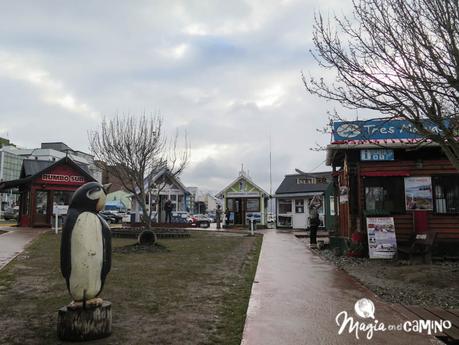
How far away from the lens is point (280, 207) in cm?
3353

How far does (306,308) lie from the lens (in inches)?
265

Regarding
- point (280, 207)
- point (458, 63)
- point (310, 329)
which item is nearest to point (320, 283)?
point (310, 329)

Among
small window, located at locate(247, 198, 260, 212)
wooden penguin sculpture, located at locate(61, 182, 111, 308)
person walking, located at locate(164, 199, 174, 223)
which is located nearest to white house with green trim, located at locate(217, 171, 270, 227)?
small window, located at locate(247, 198, 260, 212)

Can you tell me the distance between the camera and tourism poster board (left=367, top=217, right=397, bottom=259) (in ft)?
40.9

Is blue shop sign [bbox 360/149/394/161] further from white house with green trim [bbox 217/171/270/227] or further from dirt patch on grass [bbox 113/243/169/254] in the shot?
white house with green trim [bbox 217/171/270/227]

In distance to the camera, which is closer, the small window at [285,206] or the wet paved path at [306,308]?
the wet paved path at [306,308]

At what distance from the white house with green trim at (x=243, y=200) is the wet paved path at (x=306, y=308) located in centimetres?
2276

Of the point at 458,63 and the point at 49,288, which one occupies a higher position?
the point at 458,63

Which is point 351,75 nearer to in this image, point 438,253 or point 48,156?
point 438,253

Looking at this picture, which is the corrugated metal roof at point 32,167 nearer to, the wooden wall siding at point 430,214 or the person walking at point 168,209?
the person walking at point 168,209

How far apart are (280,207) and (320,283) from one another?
24.7 metres

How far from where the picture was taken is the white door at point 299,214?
32.0 metres

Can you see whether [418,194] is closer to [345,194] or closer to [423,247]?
[423,247]

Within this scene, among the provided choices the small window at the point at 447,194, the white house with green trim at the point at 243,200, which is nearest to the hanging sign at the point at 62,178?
the white house with green trim at the point at 243,200
